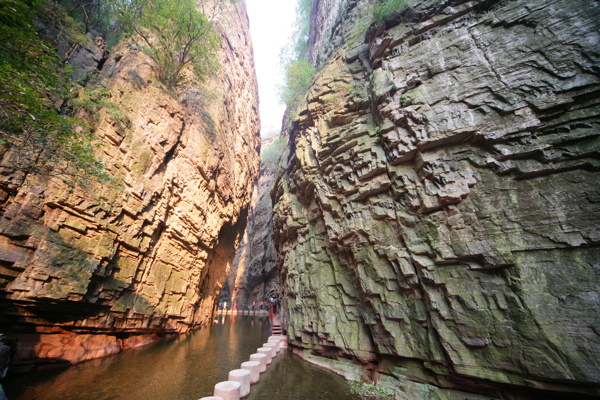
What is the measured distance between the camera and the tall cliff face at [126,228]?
6363 mm

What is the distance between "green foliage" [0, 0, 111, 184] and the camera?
495cm

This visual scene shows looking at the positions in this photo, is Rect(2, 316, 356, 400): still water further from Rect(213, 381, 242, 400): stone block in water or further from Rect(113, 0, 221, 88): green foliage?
Rect(113, 0, 221, 88): green foliage

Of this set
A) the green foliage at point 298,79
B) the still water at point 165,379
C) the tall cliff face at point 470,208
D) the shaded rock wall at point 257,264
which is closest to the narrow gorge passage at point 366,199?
the tall cliff face at point 470,208

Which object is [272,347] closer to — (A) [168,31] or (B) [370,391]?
(B) [370,391]

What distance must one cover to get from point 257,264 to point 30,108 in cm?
2746

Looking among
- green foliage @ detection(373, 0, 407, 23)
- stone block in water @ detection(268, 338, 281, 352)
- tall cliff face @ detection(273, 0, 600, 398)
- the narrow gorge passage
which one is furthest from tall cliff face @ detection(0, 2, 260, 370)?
green foliage @ detection(373, 0, 407, 23)

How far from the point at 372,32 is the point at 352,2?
5579 mm

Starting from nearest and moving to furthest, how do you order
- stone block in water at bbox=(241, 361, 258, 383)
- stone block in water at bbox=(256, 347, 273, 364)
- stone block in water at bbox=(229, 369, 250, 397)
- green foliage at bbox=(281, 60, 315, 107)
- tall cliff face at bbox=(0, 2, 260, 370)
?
stone block in water at bbox=(229, 369, 250, 397) < tall cliff face at bbox=(0, 2, 260, 370) < stone block in water at bbox=(241, 361, 258, 383) < stone block in water at bbox=(256, 347, 273, 364) < green foliage at bbox=(281, 60, 315, 107)

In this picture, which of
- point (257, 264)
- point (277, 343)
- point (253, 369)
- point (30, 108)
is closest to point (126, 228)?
point (30, 108)

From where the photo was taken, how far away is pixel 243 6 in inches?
1021

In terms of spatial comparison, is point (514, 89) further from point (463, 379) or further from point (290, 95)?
point (290, 95)

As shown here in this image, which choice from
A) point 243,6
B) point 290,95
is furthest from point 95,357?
point 243,6

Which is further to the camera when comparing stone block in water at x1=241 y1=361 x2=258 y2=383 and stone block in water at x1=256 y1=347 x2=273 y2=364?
stone block in water at x1=256 y1=347 x2=273 y2=364

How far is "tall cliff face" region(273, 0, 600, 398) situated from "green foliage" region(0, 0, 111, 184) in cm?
895
